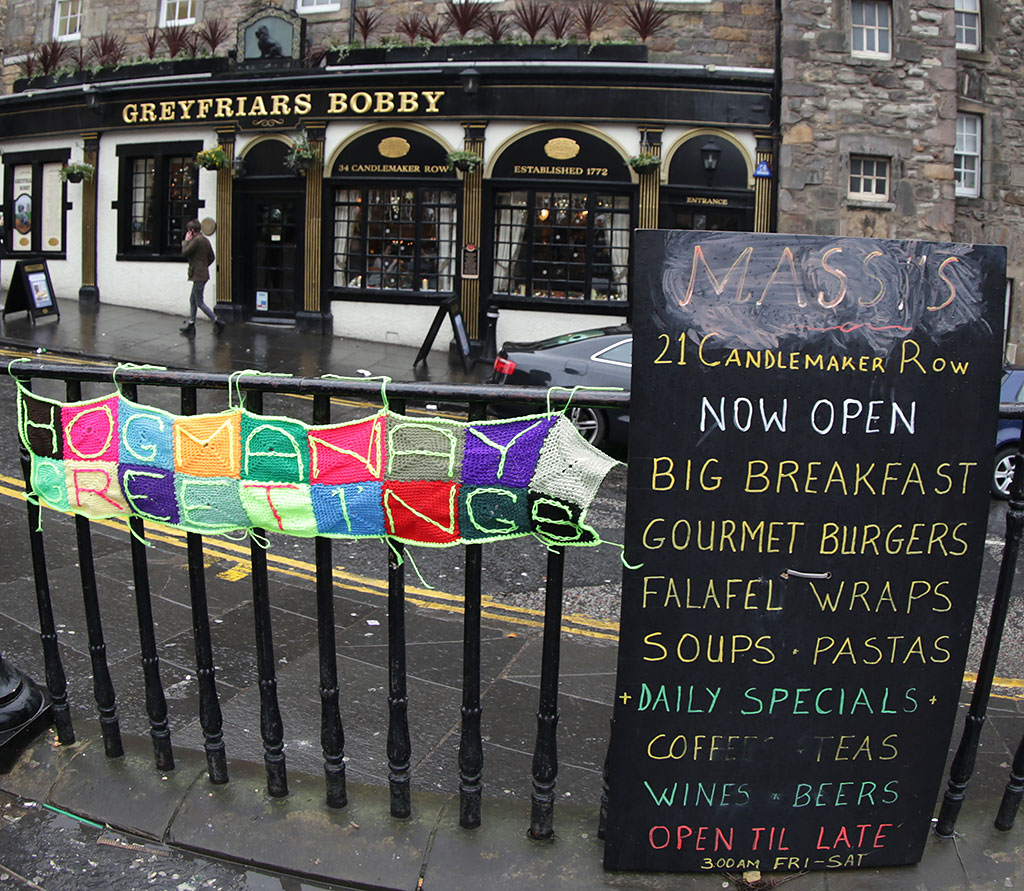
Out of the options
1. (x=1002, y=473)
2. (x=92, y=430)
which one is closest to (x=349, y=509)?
(x=92, y=430)

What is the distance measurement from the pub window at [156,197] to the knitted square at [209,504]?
1833cm

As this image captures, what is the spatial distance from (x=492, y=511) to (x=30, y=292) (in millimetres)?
17097

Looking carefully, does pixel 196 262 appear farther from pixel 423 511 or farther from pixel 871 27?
pixel 423 511

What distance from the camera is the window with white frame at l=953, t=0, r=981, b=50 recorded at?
60.4ft

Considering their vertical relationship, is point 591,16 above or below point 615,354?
above

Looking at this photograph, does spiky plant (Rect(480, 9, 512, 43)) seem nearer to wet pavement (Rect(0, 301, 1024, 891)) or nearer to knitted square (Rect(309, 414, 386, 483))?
wet pavement (Rect(0, 301, 1024, 891))

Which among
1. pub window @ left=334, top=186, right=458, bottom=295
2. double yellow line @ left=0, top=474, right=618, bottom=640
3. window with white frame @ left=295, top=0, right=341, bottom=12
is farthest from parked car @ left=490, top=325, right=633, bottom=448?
window with white frame @ left=295, top=0, right=341, bottom=12

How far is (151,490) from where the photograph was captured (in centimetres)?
286

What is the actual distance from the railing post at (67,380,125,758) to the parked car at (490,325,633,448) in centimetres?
704

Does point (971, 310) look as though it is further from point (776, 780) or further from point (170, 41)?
point (170, 41)

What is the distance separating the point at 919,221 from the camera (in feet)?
54.9

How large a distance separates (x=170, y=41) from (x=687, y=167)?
10876mm

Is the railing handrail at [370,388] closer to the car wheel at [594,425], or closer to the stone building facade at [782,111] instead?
the car wheel at [594,425]

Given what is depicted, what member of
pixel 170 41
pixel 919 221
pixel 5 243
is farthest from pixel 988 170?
pixel 5 243
